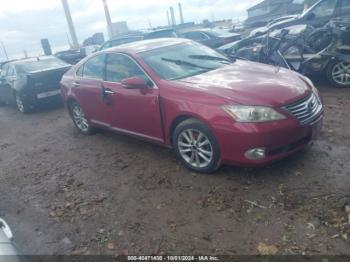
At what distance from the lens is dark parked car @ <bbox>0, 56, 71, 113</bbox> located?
9.41 m

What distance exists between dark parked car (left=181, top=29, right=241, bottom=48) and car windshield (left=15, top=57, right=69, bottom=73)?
5.89m

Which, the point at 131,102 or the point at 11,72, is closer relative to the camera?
the point at 131,102

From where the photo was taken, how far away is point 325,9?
9.60m

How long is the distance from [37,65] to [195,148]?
745cm

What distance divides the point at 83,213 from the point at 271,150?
7.51 ft

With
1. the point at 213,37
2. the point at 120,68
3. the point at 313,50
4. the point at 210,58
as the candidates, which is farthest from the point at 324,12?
the point at 120,68

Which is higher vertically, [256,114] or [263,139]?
[256,114]

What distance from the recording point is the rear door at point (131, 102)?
465 cm

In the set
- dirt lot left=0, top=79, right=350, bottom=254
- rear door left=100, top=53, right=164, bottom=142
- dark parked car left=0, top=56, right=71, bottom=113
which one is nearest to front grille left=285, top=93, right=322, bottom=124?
dirt lot left=0, top=79, right=350, bottom=254

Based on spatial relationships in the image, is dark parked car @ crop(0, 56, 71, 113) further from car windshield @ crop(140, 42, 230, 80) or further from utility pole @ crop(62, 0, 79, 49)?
utility pole @ crop(62, 0, 79, 49)

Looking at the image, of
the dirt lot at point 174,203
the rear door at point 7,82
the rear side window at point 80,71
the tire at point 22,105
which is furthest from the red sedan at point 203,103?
the rear door at point 7,82

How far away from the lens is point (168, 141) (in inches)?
183

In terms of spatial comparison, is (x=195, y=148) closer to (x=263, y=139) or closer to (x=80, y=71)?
(x=263, y=139)

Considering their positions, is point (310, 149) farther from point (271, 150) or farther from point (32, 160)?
point (32, 160)
